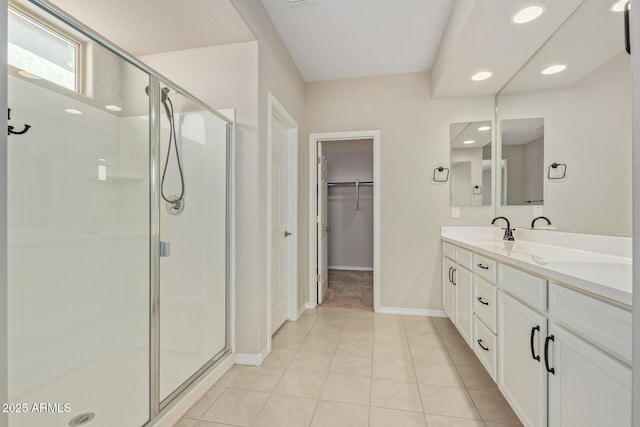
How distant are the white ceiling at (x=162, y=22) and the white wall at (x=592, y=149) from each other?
219 centimetres

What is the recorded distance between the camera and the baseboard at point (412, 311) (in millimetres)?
3092

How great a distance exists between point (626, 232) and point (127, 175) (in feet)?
8.42

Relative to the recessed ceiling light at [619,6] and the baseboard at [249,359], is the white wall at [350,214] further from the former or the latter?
the recessed ceiling light at [619,6]

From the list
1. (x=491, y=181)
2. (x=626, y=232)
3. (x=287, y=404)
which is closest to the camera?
(x=626, y=232)

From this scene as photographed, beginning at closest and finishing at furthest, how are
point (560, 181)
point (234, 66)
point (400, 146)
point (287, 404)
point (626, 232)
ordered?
point (626, 232) < point (287, 404) < point (560, 181) < point (234, 66) < point (400, 146)

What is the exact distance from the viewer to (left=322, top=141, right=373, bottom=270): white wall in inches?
Result: 227

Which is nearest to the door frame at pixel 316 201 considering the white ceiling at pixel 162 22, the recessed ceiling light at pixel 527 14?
the white ceiling at pixel 162 22

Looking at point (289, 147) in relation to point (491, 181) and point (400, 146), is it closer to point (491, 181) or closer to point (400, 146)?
point (400, 146)

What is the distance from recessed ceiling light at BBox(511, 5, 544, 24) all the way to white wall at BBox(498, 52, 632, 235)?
1.64 feet

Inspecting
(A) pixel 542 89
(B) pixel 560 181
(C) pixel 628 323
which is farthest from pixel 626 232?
(A) pixel 542 89

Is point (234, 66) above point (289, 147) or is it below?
above

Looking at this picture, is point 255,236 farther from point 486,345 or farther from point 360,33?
point 360,33

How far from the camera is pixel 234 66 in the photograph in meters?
2.14

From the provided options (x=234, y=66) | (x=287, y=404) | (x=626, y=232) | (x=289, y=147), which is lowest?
(x=287, y=404)
